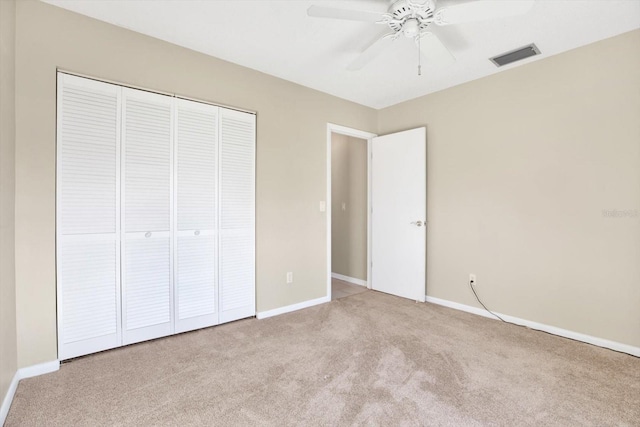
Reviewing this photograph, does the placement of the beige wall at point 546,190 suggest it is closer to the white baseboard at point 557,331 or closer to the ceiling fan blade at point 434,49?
the white baseboard at point 557,331

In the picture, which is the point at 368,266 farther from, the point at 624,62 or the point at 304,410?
the point at 624,62

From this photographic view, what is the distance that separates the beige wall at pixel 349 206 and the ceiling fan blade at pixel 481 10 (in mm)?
2634

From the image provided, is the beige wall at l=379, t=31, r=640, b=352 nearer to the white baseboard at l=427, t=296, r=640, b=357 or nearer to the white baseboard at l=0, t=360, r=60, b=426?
the white baseboard at l=427, t=296, r=640, b=357

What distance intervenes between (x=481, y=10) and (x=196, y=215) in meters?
2.56

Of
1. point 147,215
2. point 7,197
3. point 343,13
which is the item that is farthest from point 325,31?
point 7,197

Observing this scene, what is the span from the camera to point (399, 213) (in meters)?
3.88

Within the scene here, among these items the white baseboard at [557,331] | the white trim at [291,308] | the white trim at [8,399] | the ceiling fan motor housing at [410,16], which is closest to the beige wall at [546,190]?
the white baseboard at [557,331]

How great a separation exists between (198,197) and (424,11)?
2241 mm

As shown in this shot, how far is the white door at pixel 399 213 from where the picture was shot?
3672 mm

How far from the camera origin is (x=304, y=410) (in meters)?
1.69

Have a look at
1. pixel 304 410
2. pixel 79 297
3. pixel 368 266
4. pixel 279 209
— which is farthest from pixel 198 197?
pixel 368 266

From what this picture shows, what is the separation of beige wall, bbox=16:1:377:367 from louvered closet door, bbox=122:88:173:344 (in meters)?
0.27

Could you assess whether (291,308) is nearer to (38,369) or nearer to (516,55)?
(38,369)

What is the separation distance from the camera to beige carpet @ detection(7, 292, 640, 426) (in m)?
1.64
